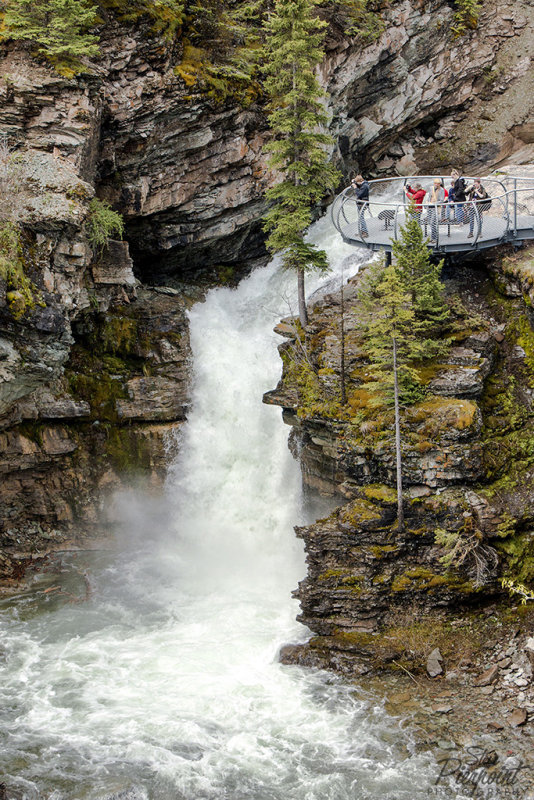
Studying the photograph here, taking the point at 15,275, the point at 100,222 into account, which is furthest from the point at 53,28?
Result: the point at 15,275

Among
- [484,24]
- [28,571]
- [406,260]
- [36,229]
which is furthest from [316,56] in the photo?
[28,571]

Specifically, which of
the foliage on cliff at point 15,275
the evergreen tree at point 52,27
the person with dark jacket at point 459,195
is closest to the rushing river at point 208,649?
the person with dark jacket at point 459,195

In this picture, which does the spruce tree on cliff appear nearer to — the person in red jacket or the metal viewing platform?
the metal viewing platform

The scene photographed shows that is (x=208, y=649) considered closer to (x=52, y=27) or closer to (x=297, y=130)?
(x=297, y=130)

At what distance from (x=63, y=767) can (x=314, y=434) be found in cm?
1145

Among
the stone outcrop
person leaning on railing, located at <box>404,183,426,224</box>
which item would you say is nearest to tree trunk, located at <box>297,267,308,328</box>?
the stone outcrop

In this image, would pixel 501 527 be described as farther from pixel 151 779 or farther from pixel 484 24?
pixel 484 24

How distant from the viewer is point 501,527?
17.4 metres

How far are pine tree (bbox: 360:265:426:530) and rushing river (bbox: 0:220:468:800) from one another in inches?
218

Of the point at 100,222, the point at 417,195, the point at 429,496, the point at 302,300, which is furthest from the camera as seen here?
the point at 100,222

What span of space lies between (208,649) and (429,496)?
752cm

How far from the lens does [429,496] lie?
17859mm

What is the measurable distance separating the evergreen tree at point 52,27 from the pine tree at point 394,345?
13.1 metres

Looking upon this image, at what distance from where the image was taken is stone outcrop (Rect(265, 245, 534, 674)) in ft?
56.2
